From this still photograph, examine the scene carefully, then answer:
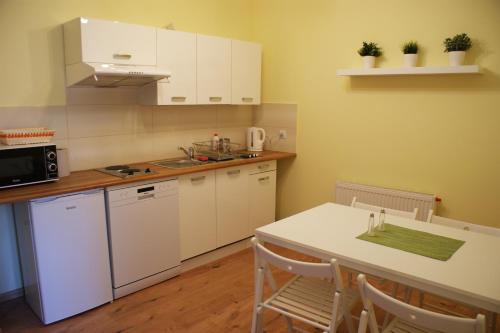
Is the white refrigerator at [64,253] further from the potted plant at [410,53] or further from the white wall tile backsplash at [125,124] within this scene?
the potted plant at [410,53]

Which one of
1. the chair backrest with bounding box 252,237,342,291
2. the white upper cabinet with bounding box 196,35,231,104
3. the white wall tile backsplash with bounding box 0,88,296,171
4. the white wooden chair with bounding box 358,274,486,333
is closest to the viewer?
the white wooden chair with bounding box 358,274,486,333

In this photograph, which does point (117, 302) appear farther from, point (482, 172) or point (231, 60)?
point (482, 172)

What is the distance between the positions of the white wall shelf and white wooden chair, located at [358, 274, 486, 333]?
1945 millimetres

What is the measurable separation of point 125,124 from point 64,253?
123cm

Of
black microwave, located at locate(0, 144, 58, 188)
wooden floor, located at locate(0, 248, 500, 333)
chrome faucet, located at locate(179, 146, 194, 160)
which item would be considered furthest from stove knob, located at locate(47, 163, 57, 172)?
chrome faucet, located at locate(179, 146, 194, 160)

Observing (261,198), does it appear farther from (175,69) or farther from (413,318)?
(413,318)

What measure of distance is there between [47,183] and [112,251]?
2.14 feet

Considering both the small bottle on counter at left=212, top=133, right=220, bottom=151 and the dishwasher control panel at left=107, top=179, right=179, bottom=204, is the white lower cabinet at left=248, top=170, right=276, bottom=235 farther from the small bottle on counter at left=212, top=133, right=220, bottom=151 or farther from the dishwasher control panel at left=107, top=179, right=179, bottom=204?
the dishwasher control panel at left=107, top=179, right=179, bottom=204

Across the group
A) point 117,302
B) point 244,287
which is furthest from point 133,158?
point 244,287

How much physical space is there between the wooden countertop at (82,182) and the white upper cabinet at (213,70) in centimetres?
65

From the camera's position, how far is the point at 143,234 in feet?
9.76

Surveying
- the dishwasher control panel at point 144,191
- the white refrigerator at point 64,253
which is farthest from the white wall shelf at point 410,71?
the white refrigerator at point 64,253

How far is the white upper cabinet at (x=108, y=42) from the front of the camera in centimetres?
272

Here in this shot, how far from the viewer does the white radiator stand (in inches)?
128
